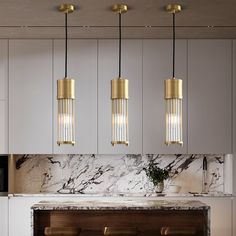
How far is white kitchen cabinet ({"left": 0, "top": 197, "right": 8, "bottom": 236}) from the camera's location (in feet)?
18.6

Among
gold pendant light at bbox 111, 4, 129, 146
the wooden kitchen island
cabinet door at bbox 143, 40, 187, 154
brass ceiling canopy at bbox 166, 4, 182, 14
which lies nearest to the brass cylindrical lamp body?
gold pendant light at bbox 111, 4, 129, 146

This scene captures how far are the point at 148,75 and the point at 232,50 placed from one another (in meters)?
0.94

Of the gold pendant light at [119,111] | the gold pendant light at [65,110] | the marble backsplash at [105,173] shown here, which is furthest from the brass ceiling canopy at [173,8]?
the marble backsplash at [105,173]

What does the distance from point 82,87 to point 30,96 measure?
→ 1.85ft

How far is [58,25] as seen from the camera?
5.05 meters

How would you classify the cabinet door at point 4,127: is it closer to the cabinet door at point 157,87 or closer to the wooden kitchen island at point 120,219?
A: the cabinet door at point 157,87

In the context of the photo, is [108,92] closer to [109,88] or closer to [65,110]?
[109,88]

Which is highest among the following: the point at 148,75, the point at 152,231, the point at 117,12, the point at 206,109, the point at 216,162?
the point at 117,12

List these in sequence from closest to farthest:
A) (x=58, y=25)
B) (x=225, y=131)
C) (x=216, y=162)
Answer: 1. (x=58, y=25)
2. (x=225, y=131)
3. (x=216, y=162)

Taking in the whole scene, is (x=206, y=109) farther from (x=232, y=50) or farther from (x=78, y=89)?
(x=78, y=89)

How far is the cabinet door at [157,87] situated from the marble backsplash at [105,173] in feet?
1.40

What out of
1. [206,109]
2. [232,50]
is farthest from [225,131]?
[232,50]

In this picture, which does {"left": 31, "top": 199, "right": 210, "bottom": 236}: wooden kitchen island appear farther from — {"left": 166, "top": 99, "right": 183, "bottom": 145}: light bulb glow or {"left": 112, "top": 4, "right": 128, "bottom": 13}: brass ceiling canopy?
{"left": 112, "top": 4, "right": 128, "bottom": 13}: brass ceiling canopy

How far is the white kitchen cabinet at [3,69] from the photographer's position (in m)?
5.78
